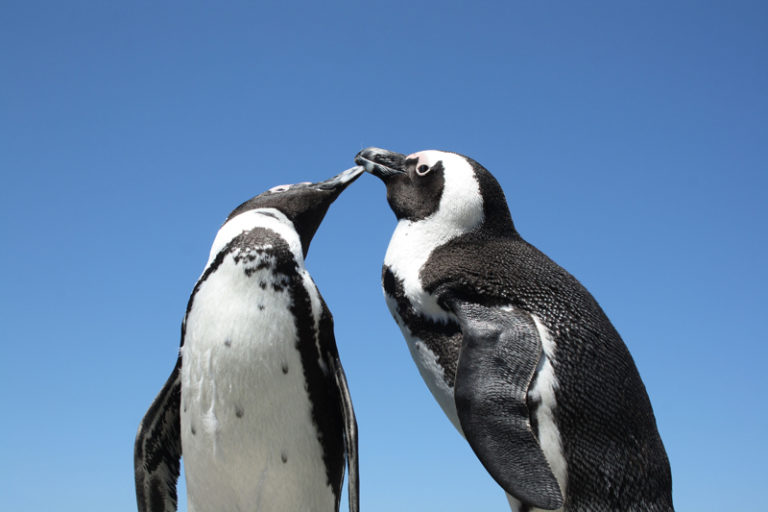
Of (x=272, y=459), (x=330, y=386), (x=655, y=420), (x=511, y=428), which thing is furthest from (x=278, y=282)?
(x=655, y=420)

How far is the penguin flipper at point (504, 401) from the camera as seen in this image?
246 centimetres

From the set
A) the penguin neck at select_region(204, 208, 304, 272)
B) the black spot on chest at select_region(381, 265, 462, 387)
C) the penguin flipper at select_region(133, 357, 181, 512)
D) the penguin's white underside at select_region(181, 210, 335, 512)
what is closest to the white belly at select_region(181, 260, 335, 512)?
the penguin's white underside at select_region(181, 210, 335, 512)

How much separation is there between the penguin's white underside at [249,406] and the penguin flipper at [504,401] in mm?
935

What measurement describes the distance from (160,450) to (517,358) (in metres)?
2.09

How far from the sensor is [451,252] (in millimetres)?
3121

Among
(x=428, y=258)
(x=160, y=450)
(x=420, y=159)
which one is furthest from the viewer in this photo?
(x=160, y=450)

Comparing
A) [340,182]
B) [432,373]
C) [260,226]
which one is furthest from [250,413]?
[340,182]

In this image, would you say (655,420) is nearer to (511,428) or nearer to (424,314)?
(511,428)

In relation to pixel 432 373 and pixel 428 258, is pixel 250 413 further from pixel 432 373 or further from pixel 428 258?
pixel 428 258

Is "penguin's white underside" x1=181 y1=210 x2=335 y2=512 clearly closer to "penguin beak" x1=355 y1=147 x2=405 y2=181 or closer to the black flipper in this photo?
the black flipper

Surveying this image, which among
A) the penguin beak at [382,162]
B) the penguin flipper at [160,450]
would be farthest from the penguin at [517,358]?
the penguin flipper at [160,450]

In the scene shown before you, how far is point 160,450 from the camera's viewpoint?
3.77 m

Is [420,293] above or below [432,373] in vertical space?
above

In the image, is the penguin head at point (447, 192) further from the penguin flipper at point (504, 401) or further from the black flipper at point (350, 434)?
the black flipper at point (350, 434)
